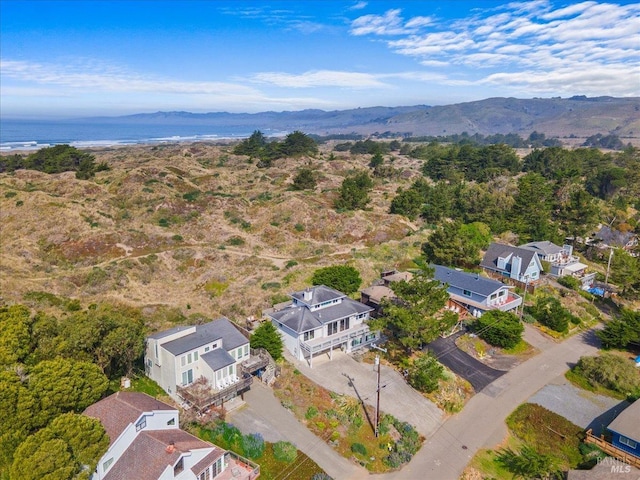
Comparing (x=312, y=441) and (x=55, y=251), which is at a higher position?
(x=55, y=251)

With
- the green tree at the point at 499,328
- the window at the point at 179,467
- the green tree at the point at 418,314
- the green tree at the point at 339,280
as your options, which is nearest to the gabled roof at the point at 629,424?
the green tree at the point at 499,328

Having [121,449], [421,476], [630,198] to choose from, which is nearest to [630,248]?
[630,198]

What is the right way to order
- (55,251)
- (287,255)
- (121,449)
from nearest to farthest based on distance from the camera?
(121,449) < (55,251) < (287,255)

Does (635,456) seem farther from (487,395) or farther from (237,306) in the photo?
(237,306)

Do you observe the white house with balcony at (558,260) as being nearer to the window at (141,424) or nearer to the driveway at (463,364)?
the driveway at (463,364)

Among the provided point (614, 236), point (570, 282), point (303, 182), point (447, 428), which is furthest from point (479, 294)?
point (303, 182)

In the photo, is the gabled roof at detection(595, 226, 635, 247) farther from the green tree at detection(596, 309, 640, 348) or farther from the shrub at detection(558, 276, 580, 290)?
the green tree at detection(596, 309, 640, 348)
